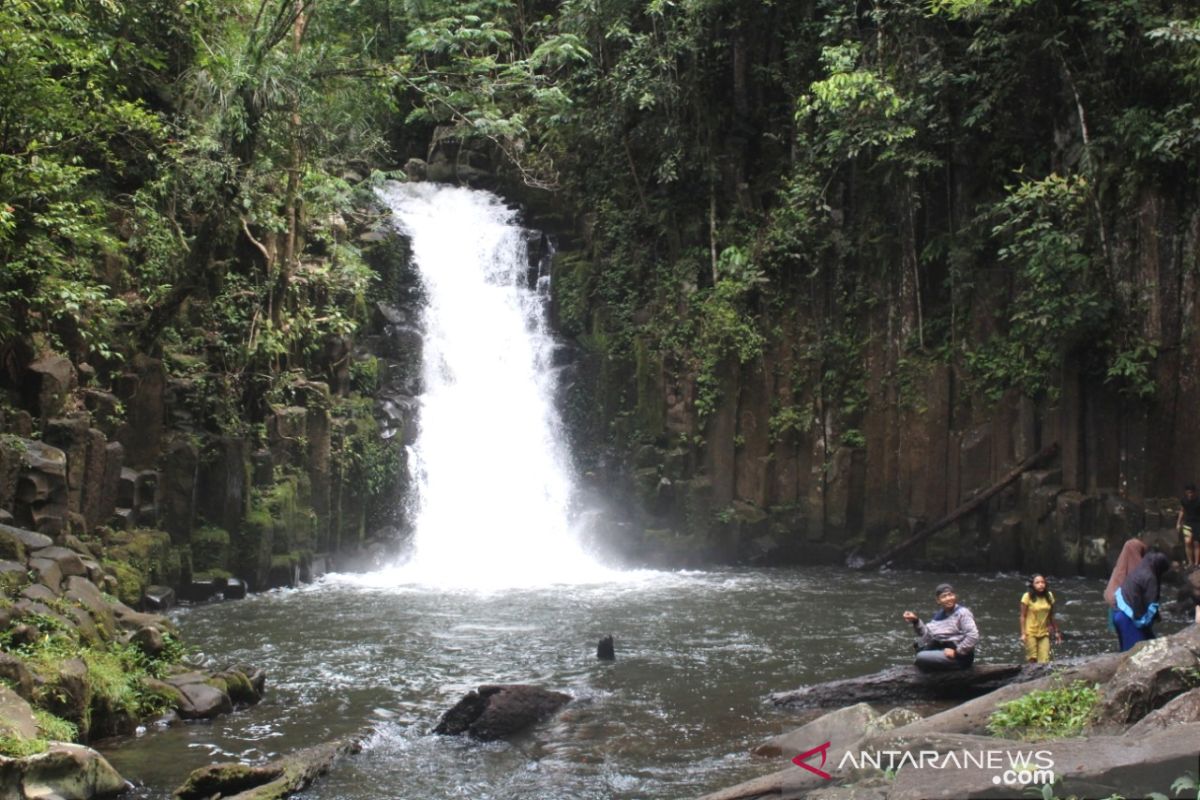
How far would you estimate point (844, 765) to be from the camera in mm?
7836

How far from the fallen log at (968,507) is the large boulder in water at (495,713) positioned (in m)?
12.6

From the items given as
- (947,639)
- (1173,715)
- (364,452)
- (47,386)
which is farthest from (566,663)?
(364,452)

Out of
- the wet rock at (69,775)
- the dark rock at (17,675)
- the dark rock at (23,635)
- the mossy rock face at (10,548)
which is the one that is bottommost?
the wet rock at (69,775)

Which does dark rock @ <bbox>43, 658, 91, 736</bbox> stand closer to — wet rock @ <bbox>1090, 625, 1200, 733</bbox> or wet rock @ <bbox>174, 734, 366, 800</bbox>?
wet rock @ <bbox>174, 734, 366, 800</bbox>

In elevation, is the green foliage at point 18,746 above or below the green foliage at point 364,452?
below

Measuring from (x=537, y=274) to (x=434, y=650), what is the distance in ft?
48.3

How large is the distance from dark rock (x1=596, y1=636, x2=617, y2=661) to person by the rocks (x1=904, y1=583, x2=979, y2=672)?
402 cm

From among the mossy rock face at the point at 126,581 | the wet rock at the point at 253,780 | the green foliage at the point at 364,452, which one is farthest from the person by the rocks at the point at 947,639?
the green foliage at the point at 364,452

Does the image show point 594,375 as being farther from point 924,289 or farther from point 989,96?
point 989,96

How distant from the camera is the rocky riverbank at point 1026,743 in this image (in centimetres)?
582

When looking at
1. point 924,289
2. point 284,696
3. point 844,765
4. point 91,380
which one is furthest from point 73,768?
point 924,289

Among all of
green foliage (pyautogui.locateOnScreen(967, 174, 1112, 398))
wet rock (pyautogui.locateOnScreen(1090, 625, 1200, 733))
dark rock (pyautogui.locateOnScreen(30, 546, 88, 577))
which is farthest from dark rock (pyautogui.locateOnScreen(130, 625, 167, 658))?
green foliage (pyautogui.locateOnScreen(967, 174, 1112, 398))

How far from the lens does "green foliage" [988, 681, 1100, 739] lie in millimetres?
7945

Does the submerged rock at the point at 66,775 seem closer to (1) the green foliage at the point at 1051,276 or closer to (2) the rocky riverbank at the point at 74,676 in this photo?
(2) the rocky riverbank at the point at 74,676
